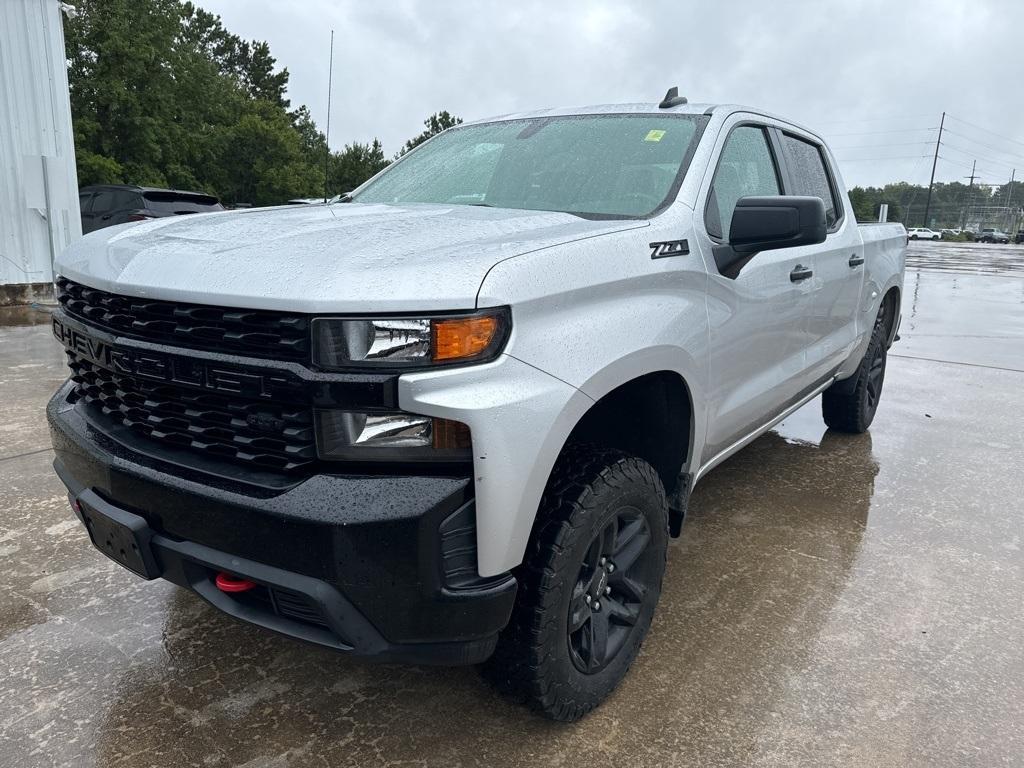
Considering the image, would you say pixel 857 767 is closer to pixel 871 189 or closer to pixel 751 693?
pixel 751 693

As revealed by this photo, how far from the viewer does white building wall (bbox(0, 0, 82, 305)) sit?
9.73m

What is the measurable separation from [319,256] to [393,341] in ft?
1.02

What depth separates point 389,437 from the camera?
67.1 inches

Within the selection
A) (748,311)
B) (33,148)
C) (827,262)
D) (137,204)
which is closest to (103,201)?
(137,204)

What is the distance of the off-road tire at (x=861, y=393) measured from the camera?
4801 mm

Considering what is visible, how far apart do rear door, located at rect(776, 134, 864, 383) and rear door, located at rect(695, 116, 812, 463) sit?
0.15 meters

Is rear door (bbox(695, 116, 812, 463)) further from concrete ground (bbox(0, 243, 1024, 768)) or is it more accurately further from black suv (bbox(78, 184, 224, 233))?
black suv (bbox(78, 184, 224, 233))

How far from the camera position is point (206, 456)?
192cm

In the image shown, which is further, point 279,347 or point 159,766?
point 159,766

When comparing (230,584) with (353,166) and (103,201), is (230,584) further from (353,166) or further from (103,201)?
(353,166)

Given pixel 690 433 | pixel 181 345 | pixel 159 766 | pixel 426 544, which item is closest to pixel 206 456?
pixel 181 345

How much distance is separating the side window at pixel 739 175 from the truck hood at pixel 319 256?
1.71 ft

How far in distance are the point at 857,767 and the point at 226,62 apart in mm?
65631

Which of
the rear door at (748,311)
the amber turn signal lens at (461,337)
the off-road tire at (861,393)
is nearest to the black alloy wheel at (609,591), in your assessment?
the rear door at (748,311)
